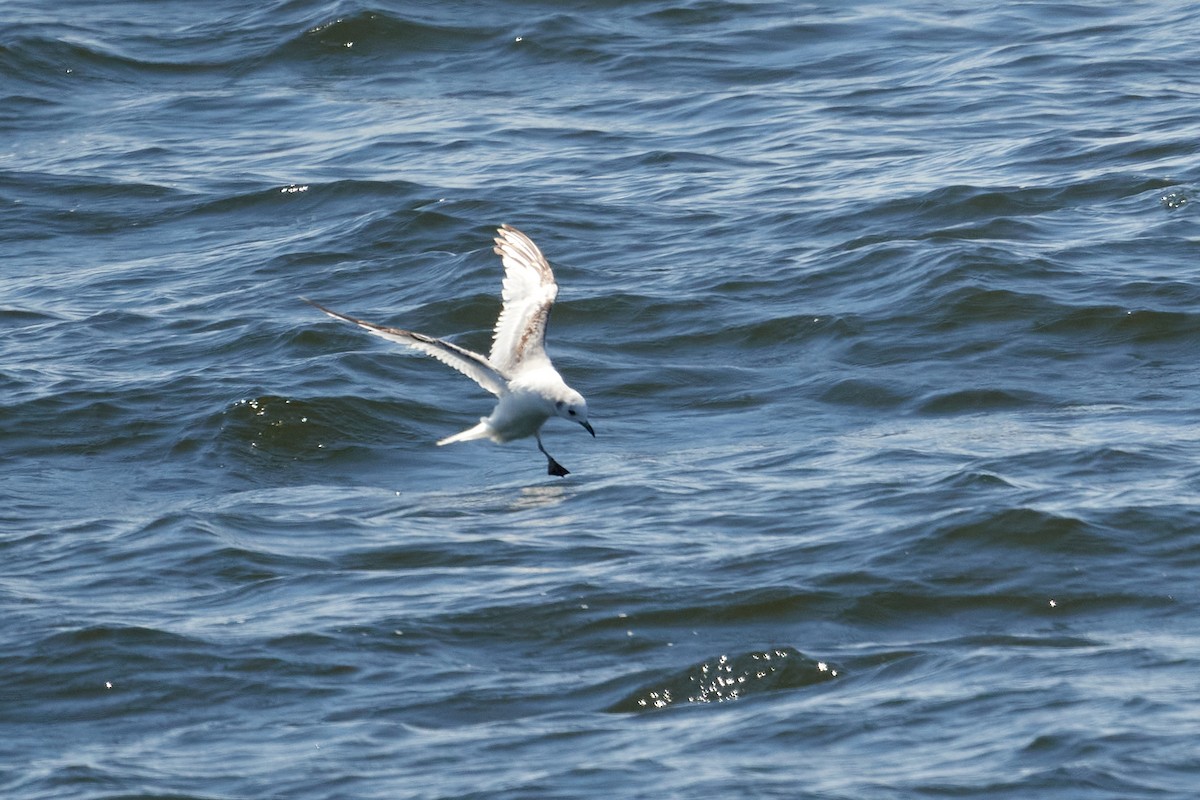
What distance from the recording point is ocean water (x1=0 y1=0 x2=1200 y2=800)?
24.1 feet

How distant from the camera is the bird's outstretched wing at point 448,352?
838 cm

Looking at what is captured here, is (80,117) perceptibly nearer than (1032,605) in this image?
No

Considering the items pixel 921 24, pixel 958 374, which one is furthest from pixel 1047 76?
pixel 958 374

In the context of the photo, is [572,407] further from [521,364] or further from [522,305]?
[522,305]

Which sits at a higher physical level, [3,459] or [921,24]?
[921,24]

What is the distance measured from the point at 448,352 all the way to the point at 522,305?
1.05 metres

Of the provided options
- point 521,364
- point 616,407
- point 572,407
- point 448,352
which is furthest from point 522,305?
point 616,407

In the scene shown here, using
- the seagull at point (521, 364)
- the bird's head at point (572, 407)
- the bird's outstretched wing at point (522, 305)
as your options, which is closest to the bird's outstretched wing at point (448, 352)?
the seagull at point (521, 364)

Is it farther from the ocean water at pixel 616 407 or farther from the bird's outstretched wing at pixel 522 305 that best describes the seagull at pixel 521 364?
the ocean water at pixel 616 407

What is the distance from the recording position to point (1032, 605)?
834cm

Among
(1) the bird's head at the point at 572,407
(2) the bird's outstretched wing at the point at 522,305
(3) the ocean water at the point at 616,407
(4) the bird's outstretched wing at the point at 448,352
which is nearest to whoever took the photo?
(3) the ocean water at the point at 616,407

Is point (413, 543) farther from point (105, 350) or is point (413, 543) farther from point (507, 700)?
point (105, 350)

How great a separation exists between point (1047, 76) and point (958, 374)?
6.73m

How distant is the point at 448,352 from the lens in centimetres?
891
